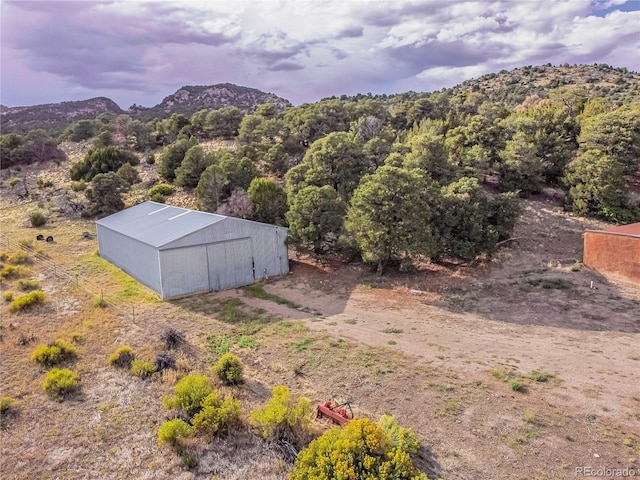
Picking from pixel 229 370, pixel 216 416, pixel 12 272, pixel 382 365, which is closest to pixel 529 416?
pixel 382 365

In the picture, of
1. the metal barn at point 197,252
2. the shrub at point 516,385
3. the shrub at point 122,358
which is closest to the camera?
the shrub at point 516,385

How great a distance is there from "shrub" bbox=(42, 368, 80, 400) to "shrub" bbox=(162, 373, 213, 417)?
10.2 feet

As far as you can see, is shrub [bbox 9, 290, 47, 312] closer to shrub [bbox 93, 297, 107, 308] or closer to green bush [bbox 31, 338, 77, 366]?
shrub [bbox 93, 297, 107, 308]

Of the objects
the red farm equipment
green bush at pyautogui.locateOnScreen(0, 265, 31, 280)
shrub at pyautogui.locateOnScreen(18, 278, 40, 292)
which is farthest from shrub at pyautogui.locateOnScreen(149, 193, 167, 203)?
the red farm equipment

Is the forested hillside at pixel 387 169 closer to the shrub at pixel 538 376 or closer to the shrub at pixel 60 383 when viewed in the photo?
the shrub at pixel 538 376

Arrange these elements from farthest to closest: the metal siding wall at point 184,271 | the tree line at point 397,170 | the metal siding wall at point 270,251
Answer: the metal siding wall at point 270,251
the tree line at point 397,170
the metal siding wall at point 184,271

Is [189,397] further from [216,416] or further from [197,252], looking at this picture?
[197,252]

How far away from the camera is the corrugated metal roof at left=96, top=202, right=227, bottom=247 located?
21844mm

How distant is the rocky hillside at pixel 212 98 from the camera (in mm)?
129875

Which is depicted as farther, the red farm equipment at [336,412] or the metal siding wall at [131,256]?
the metal siding wall at [131,256]

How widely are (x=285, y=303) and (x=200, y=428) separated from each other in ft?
32.5

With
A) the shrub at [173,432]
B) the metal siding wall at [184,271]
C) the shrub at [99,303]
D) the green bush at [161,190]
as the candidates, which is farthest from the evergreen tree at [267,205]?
the shrub at [173,432]

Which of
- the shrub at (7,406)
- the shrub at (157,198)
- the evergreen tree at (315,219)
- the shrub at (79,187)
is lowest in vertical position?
the shrub at (7,406)

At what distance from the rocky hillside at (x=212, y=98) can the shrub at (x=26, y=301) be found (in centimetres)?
11482
